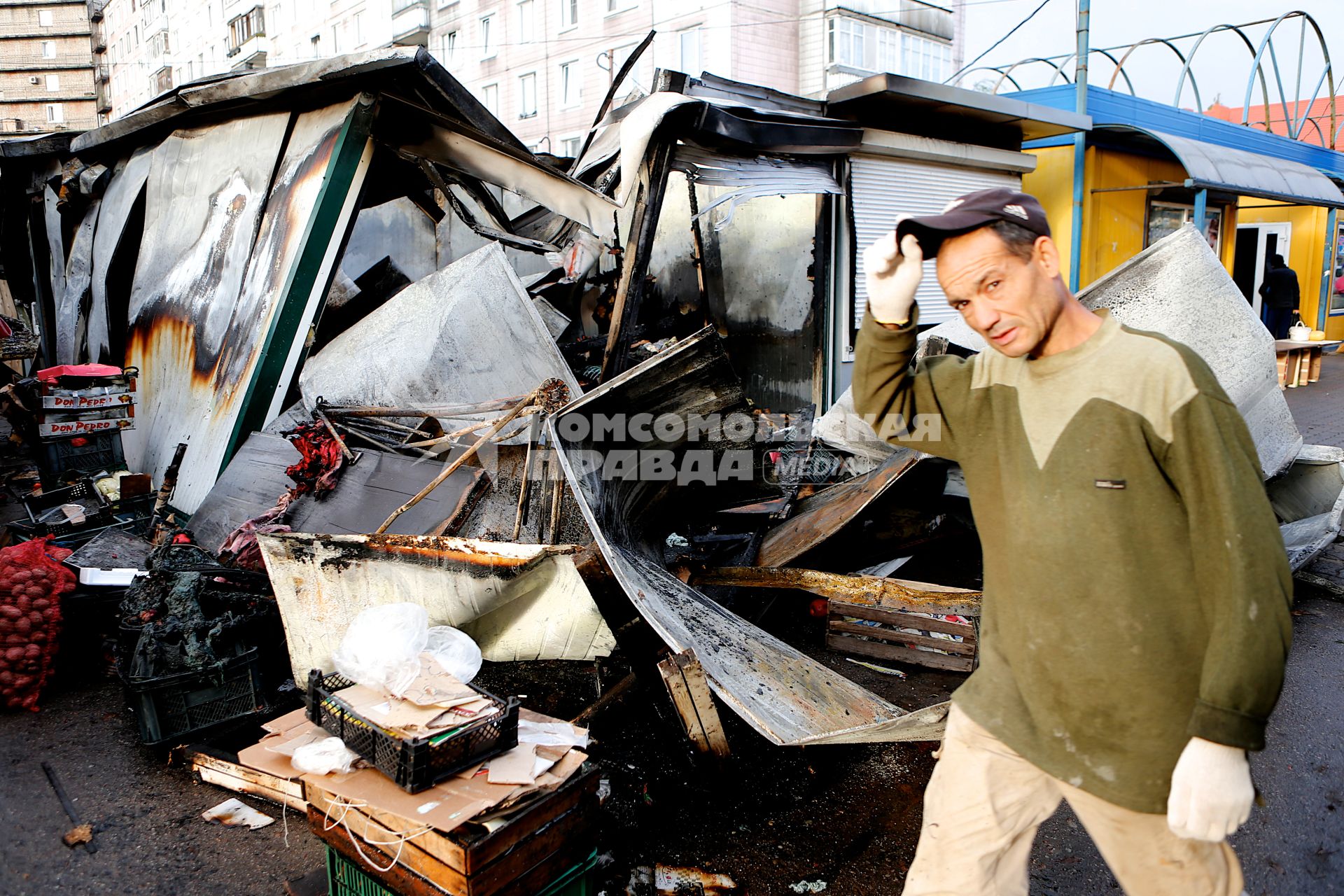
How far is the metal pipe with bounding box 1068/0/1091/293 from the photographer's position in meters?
9.64

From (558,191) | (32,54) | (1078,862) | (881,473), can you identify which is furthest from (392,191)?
(32,54)

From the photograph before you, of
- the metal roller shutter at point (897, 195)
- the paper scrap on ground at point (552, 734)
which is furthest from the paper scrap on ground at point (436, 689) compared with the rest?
the metal roller shutter at point (897, 195)

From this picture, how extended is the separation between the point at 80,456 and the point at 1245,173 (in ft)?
40.3

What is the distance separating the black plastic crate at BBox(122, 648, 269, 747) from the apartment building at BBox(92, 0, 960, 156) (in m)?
23.0

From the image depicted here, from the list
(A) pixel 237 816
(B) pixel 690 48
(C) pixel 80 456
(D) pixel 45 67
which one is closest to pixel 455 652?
(A) pixel 237 816

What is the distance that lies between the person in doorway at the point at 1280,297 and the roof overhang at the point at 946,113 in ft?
18.8

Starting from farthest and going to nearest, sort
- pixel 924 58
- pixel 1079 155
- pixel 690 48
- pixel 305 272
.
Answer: pixel 924 58
pixel 690 48
pixel 1079 155
pixel 305 272

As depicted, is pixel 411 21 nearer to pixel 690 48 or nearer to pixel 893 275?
pixel 690 48

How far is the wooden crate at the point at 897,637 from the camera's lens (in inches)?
157

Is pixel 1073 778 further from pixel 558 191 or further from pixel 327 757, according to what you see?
pixel 558 191

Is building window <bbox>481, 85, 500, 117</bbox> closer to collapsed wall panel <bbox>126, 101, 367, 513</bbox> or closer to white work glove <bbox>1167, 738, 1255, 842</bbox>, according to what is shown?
collapsed wall panel <bbox>126, 101, 367, 513</bbox>

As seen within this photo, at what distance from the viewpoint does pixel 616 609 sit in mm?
3363

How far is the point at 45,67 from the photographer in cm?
5144

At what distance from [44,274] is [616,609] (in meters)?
10.4
